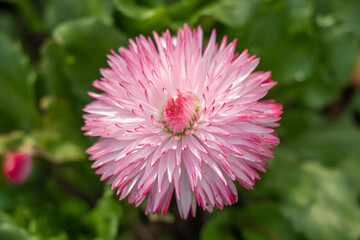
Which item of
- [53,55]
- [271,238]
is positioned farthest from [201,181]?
[53,55]

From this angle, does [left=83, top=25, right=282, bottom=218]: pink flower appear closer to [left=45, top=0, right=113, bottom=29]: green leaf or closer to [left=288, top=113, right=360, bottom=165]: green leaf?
A: [left=45, top=0, right=113, bottom=29]: green leaf

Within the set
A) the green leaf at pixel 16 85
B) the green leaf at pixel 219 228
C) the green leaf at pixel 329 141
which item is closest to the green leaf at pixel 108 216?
the green leaf at pixel 219 228

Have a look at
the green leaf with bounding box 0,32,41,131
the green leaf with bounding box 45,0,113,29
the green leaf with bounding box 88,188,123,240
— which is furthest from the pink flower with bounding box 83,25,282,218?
the green leaf with bounding box 0,32,41,131

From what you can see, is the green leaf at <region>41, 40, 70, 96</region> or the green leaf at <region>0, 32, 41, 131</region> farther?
the green leaf at <region>0, 32, 41, 131</region>

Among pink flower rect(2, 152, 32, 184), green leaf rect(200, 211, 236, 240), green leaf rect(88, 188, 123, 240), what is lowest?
green leaf rect(200, 211, 236, 240)

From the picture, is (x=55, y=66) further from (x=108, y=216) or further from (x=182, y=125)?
(x=182, y=125)

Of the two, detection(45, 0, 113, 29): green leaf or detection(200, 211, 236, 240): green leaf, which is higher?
detection(45, 0, 113, 29): green leaf

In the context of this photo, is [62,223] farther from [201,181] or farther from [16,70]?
[201,181]
